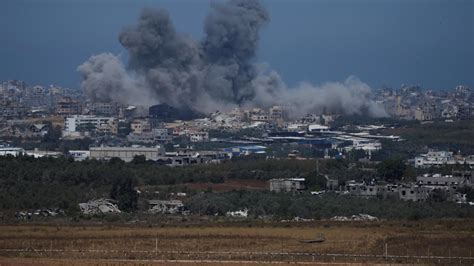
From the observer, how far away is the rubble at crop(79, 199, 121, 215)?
4647 centimetres

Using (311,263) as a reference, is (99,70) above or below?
above

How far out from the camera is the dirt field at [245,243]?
3297 cm

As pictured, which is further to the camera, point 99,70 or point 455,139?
point 99,70

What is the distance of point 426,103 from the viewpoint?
11375 centimetres

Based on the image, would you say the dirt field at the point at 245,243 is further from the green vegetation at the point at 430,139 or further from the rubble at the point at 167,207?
the green vegetation at the point at 430,139

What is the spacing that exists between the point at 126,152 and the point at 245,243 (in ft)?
122

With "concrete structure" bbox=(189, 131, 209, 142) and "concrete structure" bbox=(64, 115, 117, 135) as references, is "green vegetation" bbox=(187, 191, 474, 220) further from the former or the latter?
"concrete structure" bbox=(64, 115, 117, 135)

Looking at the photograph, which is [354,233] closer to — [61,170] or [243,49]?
[61,170]

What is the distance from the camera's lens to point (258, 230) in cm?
3981

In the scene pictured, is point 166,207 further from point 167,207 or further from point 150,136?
point 150,136

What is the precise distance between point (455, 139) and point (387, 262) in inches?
1929

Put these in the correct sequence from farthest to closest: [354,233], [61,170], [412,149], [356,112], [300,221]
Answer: [356,112], [412,149], [61,170], [300,221], [354,233]

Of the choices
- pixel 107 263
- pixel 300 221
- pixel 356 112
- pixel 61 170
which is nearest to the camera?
pixel 107 263

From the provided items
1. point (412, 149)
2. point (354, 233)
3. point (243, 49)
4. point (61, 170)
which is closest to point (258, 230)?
point (354, 233)
